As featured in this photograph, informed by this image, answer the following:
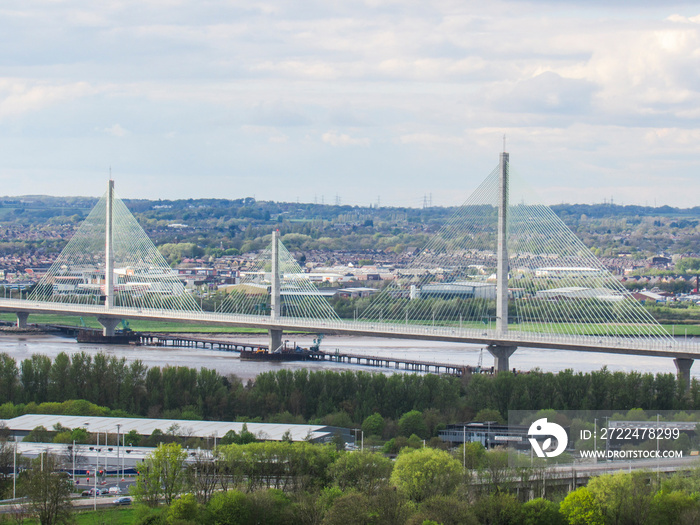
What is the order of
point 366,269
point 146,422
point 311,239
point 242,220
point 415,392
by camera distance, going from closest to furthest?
point 146,422, point 415,392, point 366,269, point 311,239, point 242,220

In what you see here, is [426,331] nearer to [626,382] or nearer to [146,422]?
[626,382]

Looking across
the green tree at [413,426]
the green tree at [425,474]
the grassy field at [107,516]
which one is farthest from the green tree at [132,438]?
the green tree at [425,474]

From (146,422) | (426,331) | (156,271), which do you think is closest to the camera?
(146,422)

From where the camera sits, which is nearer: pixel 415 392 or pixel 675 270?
pixel 415 392

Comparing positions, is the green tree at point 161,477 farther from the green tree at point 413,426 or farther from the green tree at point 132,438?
the green tree at point 413,426

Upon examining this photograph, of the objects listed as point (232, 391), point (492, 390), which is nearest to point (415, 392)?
point (492, 390)

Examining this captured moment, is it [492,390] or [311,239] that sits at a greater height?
[311,239]

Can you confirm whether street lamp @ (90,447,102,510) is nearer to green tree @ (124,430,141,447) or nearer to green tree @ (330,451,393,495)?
green tree @ (124,430,141,447)
